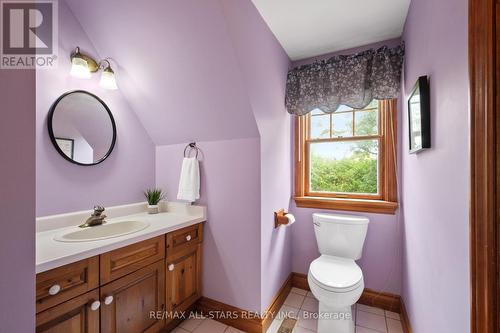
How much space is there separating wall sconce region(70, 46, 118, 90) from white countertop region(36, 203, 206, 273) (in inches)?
38.7

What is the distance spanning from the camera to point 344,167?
212 cm

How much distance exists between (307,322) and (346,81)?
203 centimetres

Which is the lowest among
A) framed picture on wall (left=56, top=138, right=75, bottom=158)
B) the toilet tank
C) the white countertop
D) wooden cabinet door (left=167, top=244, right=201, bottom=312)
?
wooden cabinet door (left=167, top=244, right=201, bottom=312)

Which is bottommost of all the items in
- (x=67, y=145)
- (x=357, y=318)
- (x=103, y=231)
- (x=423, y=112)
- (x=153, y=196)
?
(x=357, y=318)

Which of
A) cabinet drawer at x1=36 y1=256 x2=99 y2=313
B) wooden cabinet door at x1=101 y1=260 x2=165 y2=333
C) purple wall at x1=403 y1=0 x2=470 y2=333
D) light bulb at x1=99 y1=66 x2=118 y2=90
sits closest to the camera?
purple wall at x1=403 y1=0 x2=470 y2=333

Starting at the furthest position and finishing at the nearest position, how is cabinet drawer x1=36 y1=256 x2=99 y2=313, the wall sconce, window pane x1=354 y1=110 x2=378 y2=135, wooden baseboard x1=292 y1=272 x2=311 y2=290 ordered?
1. wooden baseboard x1=292 y1=272 x2=311 y2=290
2. window pane x1=354 y1=110 x2=378 y2=135
3. the wall sconce
4. cabinet drawer x1=36 y1=256 x2=99 y2=313

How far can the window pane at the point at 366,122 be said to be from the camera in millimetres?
2014

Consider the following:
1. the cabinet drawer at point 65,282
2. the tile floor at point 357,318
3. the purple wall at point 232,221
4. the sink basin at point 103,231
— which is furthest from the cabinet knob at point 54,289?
the tile floor at point 357,318

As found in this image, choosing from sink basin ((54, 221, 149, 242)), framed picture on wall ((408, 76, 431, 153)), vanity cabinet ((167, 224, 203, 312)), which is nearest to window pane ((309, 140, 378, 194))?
Result: framed picture on wall ((408, 76, 431, 153))

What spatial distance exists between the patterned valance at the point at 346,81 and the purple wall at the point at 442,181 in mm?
278

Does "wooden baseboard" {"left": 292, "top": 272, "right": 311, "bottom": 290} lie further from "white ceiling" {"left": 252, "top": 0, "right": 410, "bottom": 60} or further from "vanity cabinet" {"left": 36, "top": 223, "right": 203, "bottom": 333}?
"white ceiling" {"left": 252, "top": 0, "right": 410, "bottom": 60}

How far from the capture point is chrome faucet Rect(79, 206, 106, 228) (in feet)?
4.94

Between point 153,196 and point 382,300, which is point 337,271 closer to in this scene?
point 382,300

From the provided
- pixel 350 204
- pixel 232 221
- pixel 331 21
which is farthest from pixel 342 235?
pixel 331 21
